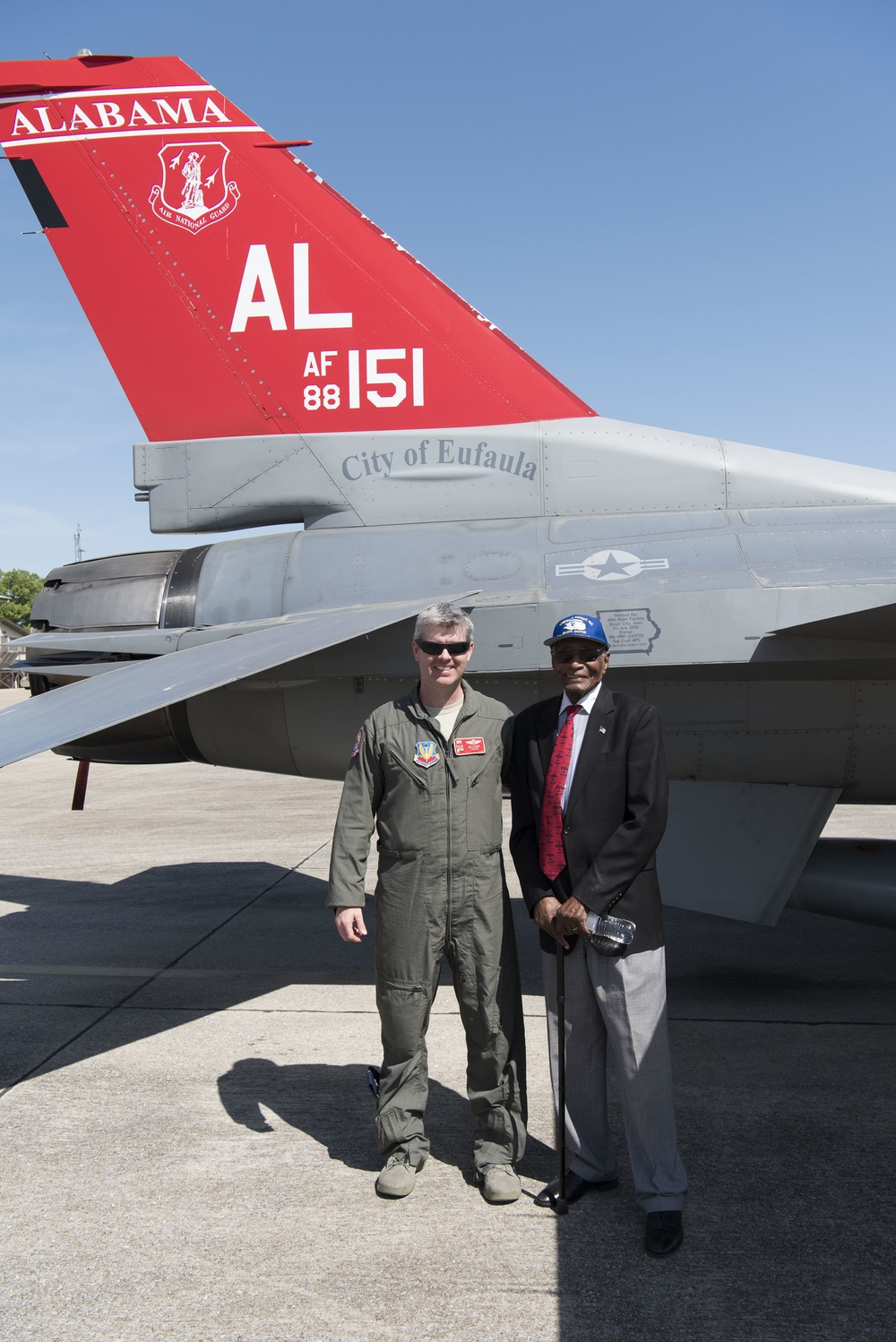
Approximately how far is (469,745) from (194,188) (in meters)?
4.61

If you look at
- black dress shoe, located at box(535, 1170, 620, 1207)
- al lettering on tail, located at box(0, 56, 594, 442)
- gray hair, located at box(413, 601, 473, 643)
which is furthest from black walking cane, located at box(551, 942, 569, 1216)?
al lettering on tail, located at box(0, 56, 594, 442)

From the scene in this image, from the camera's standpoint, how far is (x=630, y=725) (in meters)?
2.95

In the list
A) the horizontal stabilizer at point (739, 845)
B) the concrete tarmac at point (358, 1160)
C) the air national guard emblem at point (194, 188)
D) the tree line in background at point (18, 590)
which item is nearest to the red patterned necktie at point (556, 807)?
the concrete tarmac at point (358, 1160)

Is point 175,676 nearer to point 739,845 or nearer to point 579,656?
point 579,656

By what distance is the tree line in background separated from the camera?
86.6m

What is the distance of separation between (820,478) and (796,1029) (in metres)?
2.92

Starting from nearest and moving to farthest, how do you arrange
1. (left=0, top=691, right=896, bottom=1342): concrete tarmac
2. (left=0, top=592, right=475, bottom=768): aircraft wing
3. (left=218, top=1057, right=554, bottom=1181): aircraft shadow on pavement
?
(left=0, top=691, right=896, bottom=1342): concrete tarmac < (left=218, top=1057, right=554, bottom=1181): aircraft shadow on pavement < (left=0, top=592, right=475, bottom=768): aircraft wing

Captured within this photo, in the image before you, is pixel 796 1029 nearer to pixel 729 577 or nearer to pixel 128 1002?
pixel 729 577

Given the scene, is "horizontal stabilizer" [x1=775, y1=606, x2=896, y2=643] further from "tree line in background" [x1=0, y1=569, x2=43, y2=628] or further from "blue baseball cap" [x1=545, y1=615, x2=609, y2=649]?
"tree line in background" [x1=0, y1=569, x2=43, y2=628]

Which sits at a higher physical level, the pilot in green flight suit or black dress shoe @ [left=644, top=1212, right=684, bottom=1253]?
the pilot in green flight suit

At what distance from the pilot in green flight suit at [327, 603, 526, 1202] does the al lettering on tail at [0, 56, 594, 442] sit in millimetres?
2961

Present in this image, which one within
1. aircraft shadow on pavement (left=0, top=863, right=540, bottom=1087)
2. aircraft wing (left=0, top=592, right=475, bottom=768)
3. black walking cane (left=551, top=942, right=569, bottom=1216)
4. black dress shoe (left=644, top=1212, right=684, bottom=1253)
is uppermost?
aircraft wing (left=0, top=592, right=475, bottom=768)

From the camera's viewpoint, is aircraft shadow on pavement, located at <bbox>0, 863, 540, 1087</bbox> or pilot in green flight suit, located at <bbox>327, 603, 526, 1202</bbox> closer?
pilot in green flight suit, located at <bbox>327, 603, 526, 1202</bbox>

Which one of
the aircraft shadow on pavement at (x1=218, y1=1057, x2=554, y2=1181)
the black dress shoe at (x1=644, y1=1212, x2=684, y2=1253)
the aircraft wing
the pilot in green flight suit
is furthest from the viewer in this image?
the aircraft wing
